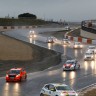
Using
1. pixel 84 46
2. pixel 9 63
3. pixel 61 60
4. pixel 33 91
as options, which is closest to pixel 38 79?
pixel 33 91

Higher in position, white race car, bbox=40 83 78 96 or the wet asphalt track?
white race car, bbox=40 83 78 96

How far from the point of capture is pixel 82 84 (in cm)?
3966

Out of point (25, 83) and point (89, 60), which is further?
point (89, 60)

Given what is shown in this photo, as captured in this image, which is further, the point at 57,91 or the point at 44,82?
the point at 44,82

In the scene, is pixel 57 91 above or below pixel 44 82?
above

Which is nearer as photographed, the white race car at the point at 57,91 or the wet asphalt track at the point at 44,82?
the white race car at the point at 57,91

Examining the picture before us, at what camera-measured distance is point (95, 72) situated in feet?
168

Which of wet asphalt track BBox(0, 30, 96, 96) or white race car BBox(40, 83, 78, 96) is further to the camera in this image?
wet asphalt track BBox(0, 30, 96, 96)

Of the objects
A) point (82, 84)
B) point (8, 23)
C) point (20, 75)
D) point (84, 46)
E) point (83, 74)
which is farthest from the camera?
point (8, 23)

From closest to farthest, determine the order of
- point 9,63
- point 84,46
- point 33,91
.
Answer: point 33,91 < point 9,63 < point 84,46

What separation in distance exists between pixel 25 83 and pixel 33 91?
21.2ft

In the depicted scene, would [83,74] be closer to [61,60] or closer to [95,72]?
[95,72]

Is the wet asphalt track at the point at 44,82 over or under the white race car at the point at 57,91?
under

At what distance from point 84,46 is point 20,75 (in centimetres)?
4807
